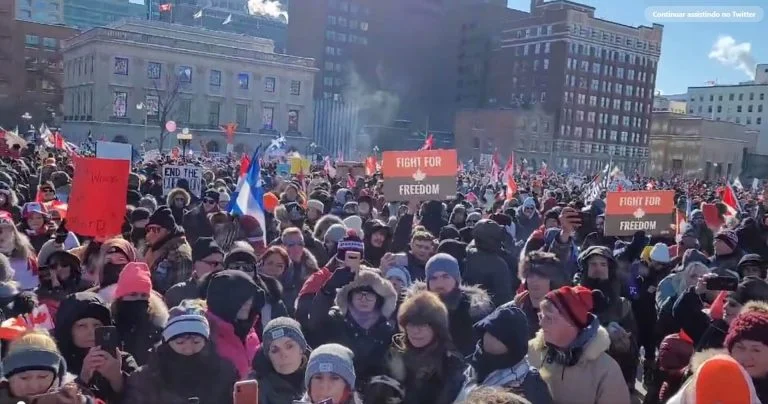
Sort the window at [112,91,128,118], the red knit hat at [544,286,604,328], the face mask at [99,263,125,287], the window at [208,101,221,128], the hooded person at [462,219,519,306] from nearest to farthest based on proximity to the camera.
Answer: the red knit hat at [544,286,604,328] < the face mask at [99,263,125,287] < the hooded person at [462,219,519,306] < the window at [112,91,128,118] < the window at [208,101,221,128]

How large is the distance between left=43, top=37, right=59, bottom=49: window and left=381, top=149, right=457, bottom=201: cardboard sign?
240 ft

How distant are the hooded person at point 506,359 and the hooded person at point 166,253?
10.4ft

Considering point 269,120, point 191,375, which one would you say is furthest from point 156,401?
point 269,120

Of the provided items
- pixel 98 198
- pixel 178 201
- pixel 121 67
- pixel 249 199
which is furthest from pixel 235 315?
pixel 121 67

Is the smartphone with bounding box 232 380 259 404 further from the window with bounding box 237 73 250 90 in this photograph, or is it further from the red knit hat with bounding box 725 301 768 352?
the window with bounding box 237 73 250 90

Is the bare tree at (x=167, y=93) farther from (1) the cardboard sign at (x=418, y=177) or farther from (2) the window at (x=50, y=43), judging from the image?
(1) the cardboard sign at (x=418, y=177)

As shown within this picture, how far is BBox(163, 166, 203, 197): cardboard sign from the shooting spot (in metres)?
11.2

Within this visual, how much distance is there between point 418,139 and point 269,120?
2396 cm

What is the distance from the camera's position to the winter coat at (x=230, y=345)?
12.8 ft

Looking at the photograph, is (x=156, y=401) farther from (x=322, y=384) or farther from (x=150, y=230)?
(x=150, y=230)

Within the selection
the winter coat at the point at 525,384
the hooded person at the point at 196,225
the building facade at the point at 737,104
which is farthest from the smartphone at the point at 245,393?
the building facade at the point at 737,104

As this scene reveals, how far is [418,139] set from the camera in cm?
8650

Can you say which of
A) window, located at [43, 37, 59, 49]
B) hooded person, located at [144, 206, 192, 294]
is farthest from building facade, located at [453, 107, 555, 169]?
hooded person, located at [144, 206, 192, 294]

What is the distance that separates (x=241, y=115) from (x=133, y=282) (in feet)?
212
